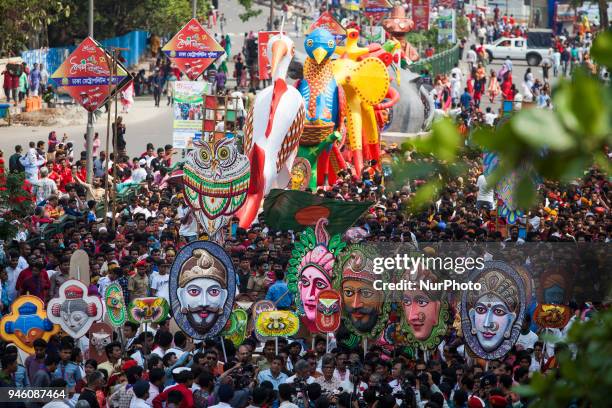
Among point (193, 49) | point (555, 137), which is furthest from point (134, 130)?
point (555, 137)

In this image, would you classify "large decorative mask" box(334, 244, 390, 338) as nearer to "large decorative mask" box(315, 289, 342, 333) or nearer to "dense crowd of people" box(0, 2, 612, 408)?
"large decorative mask" box(315, 289, 342, 333)

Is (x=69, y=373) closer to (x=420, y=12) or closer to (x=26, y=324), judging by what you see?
(x=26, y=324)

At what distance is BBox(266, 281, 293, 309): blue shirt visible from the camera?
11731mm

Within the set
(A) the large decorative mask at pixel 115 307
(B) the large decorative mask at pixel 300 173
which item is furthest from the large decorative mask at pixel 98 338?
(B) the large decorative mask at pixel 300 173

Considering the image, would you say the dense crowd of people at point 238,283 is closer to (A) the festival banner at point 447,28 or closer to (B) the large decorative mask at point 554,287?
(B) the large decorative mask at point 554,287

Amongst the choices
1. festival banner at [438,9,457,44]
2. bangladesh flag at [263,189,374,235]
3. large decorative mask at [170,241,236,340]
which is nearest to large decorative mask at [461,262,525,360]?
large decorative mask at [170,241,236,340]

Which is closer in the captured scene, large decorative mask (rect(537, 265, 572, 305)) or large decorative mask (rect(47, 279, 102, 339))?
large decorative mask (rect(47, 279, 102, 339))

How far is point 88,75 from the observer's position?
57.6 ft

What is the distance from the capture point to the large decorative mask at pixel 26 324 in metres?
9.81

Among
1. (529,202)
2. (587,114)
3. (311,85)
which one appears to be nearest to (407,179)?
(529,202)

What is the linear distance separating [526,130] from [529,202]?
21cm

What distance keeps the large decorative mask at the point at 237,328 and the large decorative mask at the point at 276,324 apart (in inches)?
12.0

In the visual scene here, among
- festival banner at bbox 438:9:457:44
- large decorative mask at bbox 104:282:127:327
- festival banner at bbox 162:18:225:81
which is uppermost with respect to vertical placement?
festival banner at bbox 438:9:457:44

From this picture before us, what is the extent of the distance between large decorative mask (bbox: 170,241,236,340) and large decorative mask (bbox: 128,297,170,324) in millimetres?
161
